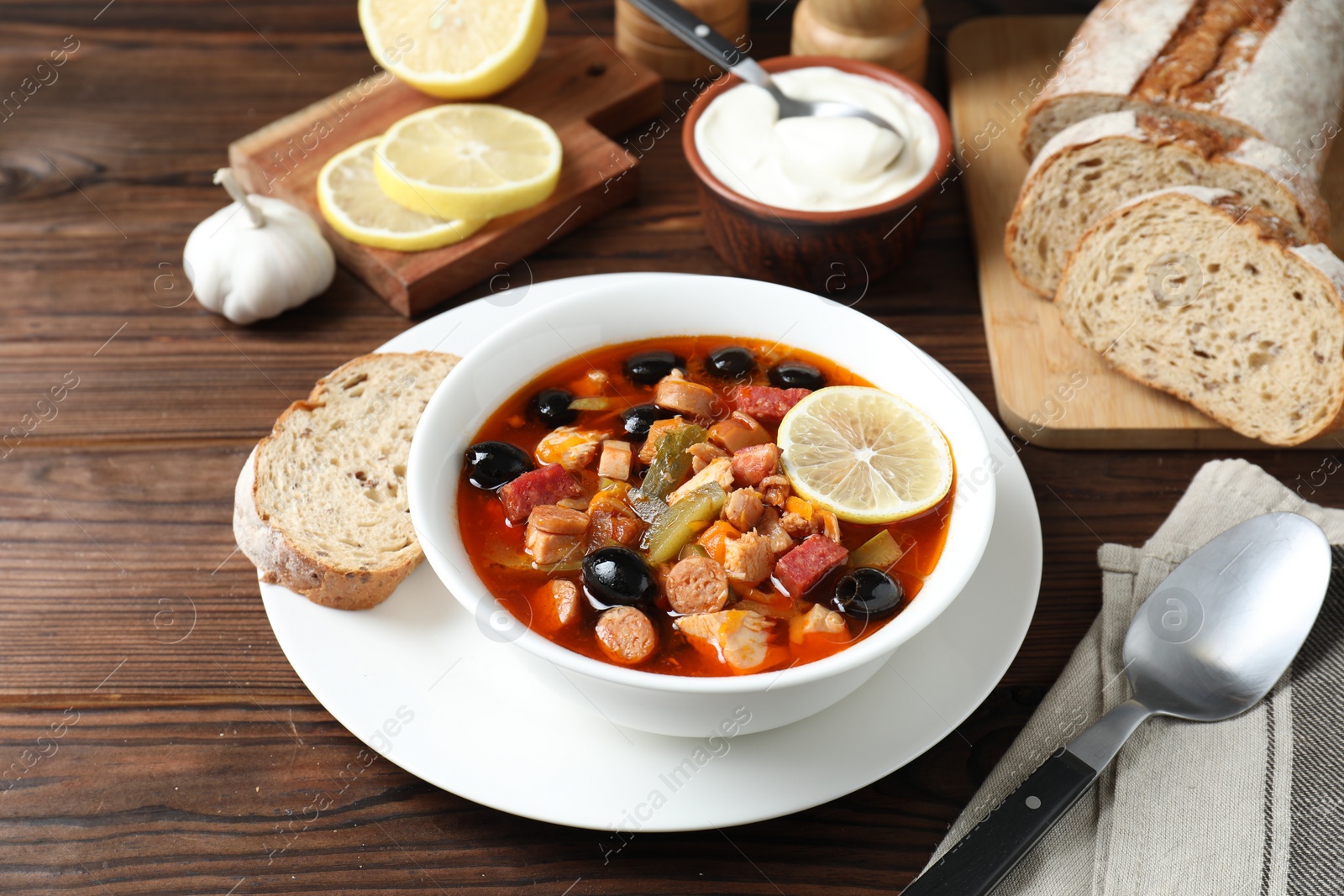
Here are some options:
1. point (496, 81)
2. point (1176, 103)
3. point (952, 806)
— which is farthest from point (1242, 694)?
point (496, 81)

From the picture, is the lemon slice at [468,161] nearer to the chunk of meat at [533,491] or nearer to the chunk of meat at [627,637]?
the chunk of meat at [533,491]

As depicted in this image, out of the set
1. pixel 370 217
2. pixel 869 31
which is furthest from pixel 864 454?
pixel 869 31

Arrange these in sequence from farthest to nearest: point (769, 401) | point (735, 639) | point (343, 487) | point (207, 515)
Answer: point (207, 515), point (343, 487), point (769, 401), point (735, 639)

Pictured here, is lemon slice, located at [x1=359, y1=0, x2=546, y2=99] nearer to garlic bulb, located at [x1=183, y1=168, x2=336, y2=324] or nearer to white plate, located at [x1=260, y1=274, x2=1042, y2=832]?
garlic bulb, located at [x1=183, y1=168, x2=336, y2=324]

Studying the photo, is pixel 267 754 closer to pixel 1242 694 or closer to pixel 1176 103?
pixel 1242 694

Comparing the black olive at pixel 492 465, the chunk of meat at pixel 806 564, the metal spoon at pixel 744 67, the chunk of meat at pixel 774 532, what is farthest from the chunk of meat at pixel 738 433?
the metal spoon at pixel 744 67

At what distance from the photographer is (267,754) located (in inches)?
90.6

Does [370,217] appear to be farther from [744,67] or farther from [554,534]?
[554,534]

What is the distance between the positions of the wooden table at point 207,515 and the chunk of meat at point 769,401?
2.54 feet

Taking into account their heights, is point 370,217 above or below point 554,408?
below

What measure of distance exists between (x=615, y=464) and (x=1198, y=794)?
1.30 m

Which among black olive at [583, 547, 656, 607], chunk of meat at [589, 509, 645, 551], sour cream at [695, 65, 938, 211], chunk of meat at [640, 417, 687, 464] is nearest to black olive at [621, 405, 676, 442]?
chunk of meat at [640, 417, 687, 464]

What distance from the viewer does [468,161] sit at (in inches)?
133

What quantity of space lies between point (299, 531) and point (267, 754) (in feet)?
1.53
